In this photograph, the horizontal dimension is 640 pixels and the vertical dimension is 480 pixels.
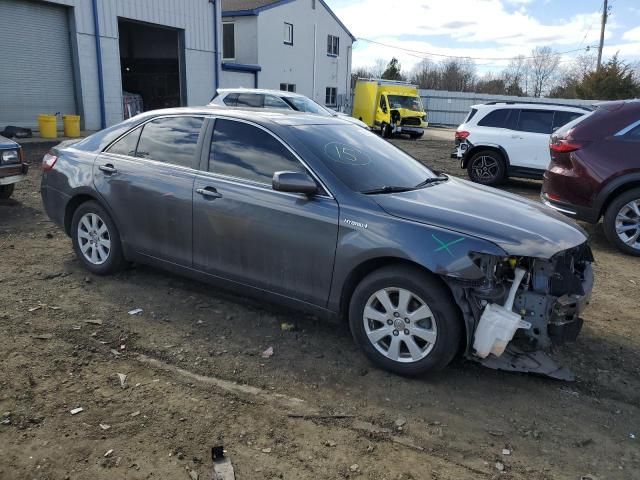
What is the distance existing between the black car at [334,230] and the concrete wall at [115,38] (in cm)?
1517

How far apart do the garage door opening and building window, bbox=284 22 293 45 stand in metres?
9.09

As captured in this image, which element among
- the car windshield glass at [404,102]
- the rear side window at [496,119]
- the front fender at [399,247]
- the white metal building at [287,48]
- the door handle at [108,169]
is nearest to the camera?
the front fender at [399,247]

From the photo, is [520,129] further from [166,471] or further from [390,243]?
[166,471]

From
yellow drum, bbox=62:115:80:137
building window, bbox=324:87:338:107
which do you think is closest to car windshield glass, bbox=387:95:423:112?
building window, bbox=324:87:338:107

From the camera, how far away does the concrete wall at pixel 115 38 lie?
59.5ft

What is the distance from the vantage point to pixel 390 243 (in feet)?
11.4

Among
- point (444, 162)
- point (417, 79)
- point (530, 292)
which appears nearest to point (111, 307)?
point (530, 292)

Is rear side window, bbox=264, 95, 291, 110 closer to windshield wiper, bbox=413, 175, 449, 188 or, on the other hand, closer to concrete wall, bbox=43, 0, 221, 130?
concrete wall, bbox=43, 0, 221, 130

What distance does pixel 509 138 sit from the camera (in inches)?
449

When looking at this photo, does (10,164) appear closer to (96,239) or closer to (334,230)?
(96,239)

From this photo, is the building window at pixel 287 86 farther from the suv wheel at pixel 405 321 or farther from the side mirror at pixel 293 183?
the suv wheel at pixel 405 321

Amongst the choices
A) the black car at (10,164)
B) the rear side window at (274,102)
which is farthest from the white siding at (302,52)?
the black car at (10,164)

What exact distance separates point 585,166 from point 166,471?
236 inches

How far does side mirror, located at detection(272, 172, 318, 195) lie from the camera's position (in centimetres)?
372
